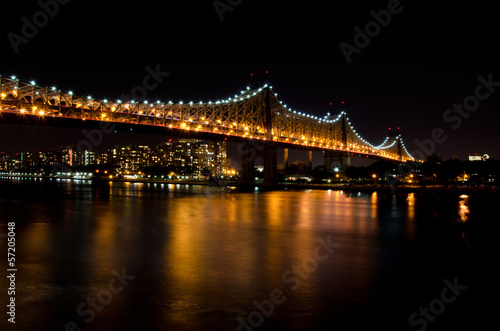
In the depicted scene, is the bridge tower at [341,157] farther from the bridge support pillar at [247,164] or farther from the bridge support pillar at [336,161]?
the bridge support pillar at [247,164]

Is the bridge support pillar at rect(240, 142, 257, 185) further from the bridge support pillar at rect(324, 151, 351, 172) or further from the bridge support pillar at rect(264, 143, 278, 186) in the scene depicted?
the bridge support pillar at rect(324, 151, 351, 172)

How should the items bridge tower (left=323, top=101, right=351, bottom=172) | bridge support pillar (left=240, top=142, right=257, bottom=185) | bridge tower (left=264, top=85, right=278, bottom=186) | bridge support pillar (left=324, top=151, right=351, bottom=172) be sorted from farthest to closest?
bridge support pillar (left=324, top=151, right=351, bottom=172), bridge tower (left=323, top=101, right=351, bottom=172), bridge support pillar (left=240, top=142, right=257, bottom=185), bridge tower (left=264, top=85, right=278, bottom=186)

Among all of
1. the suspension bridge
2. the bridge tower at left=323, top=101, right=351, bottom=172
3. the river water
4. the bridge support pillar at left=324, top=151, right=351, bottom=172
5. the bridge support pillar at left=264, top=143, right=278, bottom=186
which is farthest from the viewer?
the bridge support pillar at left=324, top=151, right=351, bottom=172

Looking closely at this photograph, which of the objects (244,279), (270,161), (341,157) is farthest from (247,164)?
(244,279)

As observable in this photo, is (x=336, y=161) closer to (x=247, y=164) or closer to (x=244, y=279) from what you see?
(x=247, y=164)

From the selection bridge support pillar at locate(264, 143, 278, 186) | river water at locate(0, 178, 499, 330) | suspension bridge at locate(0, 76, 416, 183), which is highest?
suspension bridge at locate(0, 76, 416, 183)

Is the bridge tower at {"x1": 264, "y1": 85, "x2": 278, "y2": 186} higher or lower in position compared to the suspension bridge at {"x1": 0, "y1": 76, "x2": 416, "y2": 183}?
lower

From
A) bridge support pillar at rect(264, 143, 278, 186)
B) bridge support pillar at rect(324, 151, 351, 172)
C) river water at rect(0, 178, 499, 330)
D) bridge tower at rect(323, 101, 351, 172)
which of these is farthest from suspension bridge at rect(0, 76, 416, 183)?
river water at rect(0, 178, 499, 330)

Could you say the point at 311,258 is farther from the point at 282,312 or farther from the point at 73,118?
the point at 73,118
